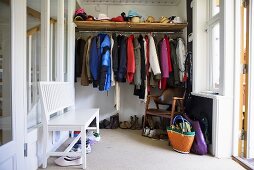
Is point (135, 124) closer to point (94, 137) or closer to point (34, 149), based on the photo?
point (94, 137)

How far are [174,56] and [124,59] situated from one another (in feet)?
2.67

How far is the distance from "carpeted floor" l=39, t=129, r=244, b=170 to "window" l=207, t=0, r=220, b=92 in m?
1.07

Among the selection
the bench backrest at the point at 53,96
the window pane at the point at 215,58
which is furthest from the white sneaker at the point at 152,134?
the bench backrest at the point at 53,96

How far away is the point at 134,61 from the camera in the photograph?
3.29 m

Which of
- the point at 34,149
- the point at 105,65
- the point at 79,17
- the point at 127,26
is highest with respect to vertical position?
the point at 79,17

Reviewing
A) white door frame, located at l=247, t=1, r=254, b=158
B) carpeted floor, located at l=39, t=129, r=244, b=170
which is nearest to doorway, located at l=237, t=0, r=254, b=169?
white door frame, located at l=247, t=1, r=254, b=158

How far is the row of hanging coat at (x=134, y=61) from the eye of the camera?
327cm

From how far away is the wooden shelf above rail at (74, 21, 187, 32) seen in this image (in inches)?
133

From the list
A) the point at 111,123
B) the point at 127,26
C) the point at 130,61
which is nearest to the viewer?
the point at 130,61

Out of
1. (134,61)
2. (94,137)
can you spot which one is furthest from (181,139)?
(134,61)

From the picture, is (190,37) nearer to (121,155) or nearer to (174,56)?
(174,56)

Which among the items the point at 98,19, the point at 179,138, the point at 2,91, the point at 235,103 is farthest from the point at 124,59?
the point at 2,91

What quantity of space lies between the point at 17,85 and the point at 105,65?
5.57 feet

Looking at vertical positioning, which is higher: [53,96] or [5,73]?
[5,73]
